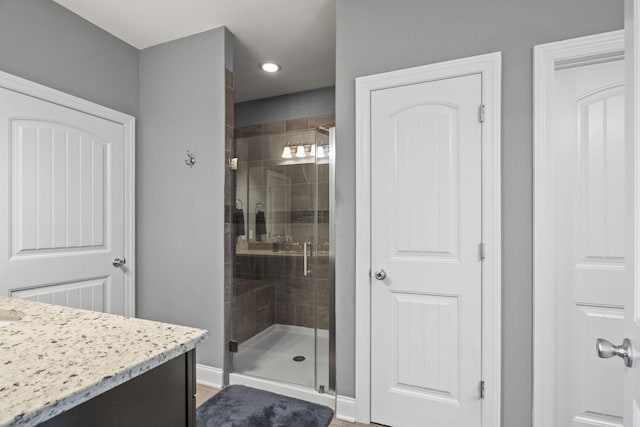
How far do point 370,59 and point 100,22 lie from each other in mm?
1993

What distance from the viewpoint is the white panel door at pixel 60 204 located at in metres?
2.06

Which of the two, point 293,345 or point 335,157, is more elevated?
point 335,157

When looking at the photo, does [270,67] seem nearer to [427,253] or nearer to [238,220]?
[238,220]

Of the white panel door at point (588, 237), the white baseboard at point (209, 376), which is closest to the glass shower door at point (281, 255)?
the white baseboard at point (209, 376)

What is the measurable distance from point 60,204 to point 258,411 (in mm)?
1879

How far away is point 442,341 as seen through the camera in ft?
6.17

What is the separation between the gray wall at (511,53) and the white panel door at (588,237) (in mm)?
200

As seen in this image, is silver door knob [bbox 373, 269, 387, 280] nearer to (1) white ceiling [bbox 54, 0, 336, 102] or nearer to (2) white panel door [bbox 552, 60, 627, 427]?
(2) white panel door [bbox 552, 60, 627, 427]

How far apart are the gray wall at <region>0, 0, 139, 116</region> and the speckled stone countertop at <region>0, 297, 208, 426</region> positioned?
1.88 meters

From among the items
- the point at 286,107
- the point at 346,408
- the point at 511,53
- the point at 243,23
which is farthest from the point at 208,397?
the point at 286,107

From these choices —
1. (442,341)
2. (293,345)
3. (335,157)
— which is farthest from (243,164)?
(442,341)

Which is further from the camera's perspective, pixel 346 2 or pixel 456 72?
pixel 346 2

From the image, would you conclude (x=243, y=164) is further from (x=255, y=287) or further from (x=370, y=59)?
(x=370, y=59)

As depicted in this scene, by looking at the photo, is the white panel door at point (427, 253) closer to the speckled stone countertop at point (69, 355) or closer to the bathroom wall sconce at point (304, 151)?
the bathroom wall sconce at point (304, 151)
